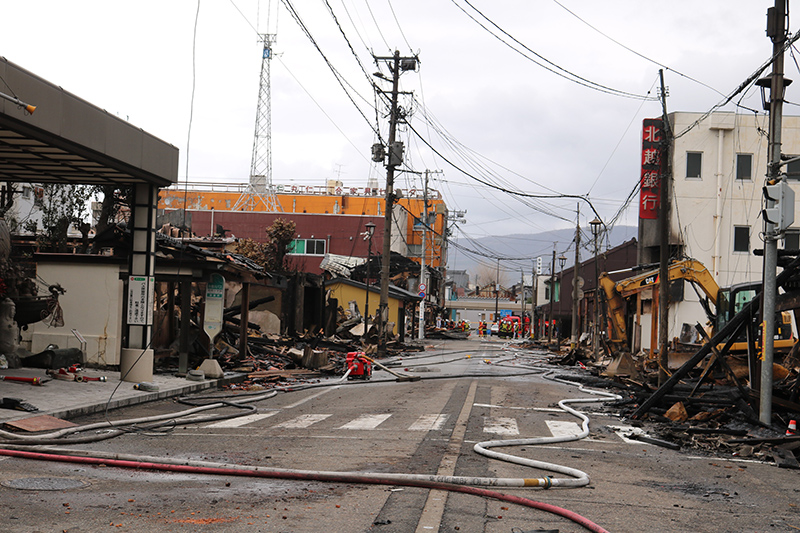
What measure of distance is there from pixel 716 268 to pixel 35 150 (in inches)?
1379

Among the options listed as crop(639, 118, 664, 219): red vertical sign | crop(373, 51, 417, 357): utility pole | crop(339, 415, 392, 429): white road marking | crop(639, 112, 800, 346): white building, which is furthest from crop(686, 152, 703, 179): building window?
crop(339, 415, 392, 429): white road marking

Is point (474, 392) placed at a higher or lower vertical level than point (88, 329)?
lower

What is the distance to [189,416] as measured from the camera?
1298 cm

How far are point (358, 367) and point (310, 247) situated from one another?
4906cm

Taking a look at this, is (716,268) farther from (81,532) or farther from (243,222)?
(243,222)

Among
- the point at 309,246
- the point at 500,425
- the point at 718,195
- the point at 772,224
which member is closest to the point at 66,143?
the point at 500,425

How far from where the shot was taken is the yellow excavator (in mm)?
21422

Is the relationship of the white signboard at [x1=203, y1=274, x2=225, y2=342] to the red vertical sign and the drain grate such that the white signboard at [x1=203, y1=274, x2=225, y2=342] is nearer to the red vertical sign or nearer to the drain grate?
the drain grate

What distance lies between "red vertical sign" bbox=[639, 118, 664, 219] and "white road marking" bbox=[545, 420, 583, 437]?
24826 millimetres

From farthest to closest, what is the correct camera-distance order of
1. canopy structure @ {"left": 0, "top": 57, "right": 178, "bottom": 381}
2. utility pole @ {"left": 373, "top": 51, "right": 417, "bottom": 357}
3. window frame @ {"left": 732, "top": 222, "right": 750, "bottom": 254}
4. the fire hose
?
window frame @ {"left": 732, "top": 222, "right": 750, "bottom": 254} < utility pole @ {"left": 373, "top": 51, "right": 417, "bottom": 357} < canopy structure @ {"left": 0, "top": 57, "right": 178, "bottom": 381} < the fire hose

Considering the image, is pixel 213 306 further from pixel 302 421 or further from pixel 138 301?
pixel 302 421

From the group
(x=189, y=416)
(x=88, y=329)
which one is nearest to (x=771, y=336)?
(x=189, y=416)

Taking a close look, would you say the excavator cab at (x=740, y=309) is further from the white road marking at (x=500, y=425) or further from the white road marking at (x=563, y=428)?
the white road marking at (x=500, y=425)

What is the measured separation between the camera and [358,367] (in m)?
22.8
